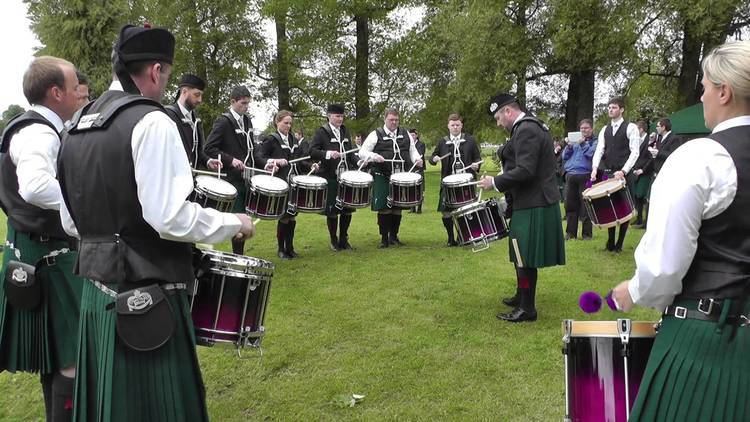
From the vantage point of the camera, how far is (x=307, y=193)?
7.18 metres

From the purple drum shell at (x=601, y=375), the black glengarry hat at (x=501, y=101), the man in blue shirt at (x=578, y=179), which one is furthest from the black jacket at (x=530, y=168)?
the man in blue shirt at (x=578, y=179)

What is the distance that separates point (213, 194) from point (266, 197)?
1.30 m

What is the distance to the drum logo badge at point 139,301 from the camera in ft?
6.61

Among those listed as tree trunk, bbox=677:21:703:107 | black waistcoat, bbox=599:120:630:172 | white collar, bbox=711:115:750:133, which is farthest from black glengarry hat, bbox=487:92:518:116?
tree trunk, bbox=677:21:703:107

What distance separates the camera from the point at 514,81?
18.2 meters

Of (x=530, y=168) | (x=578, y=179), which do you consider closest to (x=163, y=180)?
(x=530, y=168)

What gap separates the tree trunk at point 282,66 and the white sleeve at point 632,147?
53.2 ft

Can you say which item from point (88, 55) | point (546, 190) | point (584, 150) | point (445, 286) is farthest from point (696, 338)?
point (88, 55)

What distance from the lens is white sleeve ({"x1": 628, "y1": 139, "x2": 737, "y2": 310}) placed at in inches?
66.6

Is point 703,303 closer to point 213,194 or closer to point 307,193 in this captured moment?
point 213,194

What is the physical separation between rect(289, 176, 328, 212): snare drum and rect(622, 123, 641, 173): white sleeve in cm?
412

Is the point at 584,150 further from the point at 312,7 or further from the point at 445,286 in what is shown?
the point at 312,7

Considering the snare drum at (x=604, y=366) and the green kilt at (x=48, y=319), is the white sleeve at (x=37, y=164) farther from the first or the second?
the snare drum at (x=604, y=366)

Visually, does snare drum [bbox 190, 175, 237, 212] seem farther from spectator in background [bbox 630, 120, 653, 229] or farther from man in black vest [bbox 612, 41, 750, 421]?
spectator in background [bbox 630, 120, 653, 229]
